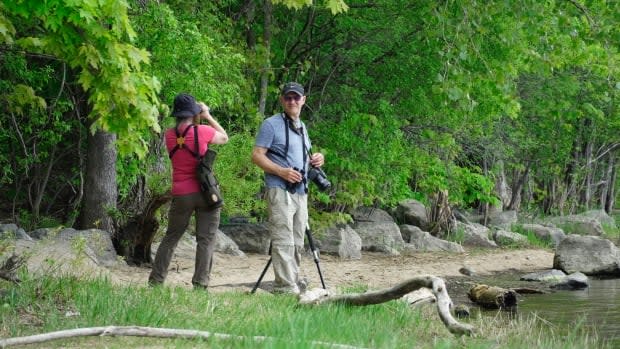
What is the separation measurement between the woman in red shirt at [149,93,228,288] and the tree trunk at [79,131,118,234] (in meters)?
4.60

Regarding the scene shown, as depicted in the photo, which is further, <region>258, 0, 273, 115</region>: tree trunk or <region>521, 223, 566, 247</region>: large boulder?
<region>521, 223, 566, 247</region>: large boulder

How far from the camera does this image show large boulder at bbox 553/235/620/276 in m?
17.8

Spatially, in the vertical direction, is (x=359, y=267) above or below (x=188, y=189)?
below

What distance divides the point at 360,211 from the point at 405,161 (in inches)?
128

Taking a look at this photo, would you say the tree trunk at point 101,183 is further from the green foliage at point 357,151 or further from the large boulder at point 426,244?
the large boulder at point 426,244

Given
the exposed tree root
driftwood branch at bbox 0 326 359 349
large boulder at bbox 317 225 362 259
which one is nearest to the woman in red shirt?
the exposed tree root

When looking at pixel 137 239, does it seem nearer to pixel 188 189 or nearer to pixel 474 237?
pixel 188 189

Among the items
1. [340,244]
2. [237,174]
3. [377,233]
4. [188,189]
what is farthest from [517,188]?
[188,189]

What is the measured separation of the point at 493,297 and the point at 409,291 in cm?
588

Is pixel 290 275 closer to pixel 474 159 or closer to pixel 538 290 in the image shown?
pixel 538 290

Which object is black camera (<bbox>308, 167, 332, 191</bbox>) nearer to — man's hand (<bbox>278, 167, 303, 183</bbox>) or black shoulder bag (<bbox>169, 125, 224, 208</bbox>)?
man's hand (<bbox>278, 167, 303, 183</bbox>)

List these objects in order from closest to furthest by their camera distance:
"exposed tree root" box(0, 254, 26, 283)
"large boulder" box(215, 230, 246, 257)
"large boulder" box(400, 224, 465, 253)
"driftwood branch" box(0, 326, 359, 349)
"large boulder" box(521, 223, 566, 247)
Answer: "driftwood branch" box(0, 326, 359, 349) < "exposed tree root" box(0, 254, 26, 283) < "large boulder" box(215, 230, 246, 257) < "large boulder" box(400, 224, 465, 253) < "large boulder" box(521, 223, 566, 247)

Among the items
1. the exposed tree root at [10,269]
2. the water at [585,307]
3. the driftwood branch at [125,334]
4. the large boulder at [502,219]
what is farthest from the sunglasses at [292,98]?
the large boulder at [502,219]

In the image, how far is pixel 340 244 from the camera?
17.4 meters
